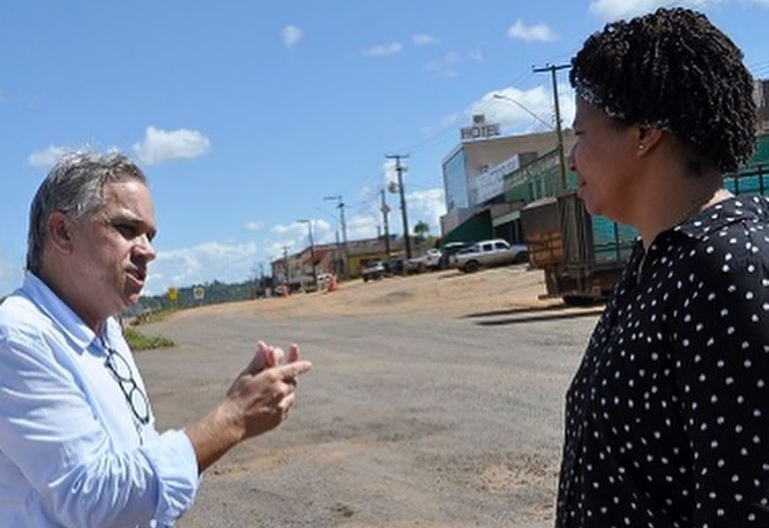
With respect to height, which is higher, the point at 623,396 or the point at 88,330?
the point at 88,330

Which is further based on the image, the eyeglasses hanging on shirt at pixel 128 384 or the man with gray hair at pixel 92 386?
the eyeglasses hanging on shirt at pixel 128 384

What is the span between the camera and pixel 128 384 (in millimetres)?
2639

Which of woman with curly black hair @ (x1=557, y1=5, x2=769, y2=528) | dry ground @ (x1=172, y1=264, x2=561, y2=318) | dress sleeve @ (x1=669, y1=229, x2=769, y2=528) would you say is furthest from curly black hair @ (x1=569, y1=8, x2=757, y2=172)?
dry ground @ (x1=172, y1=264, x2=561, y2=318)

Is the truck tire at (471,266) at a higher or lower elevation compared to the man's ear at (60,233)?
lower

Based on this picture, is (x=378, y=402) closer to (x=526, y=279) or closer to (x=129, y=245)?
(x=129, y=245)

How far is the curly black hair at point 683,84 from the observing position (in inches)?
71.8

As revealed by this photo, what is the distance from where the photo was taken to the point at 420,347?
1916 centimetres

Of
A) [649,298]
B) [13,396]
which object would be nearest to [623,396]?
[649,298]

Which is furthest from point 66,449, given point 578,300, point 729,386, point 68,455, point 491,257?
point 491,257

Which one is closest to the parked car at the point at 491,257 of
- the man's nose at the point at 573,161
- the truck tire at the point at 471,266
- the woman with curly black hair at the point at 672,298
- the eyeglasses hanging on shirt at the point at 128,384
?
the truck tire at the point at 471,266

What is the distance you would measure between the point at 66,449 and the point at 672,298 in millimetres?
1363

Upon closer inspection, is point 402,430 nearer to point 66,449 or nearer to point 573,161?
point 66,449

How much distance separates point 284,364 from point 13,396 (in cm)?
69

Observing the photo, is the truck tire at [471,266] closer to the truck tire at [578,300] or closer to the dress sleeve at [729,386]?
the truck tire at [578,300]
